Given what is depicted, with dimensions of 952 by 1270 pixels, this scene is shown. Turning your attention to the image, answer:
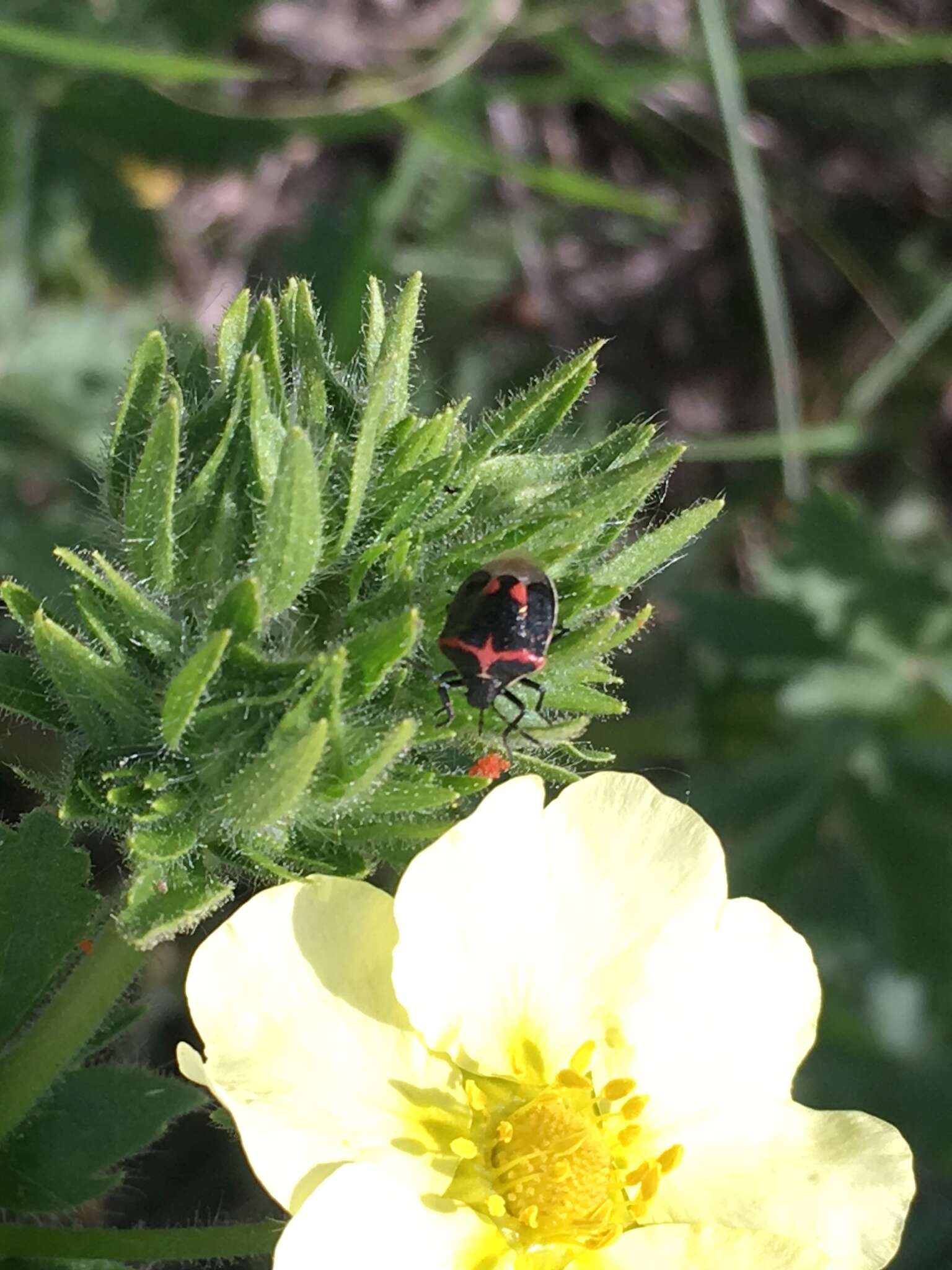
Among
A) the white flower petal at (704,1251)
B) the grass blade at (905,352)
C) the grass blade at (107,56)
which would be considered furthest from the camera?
the grass blade at (905,352)

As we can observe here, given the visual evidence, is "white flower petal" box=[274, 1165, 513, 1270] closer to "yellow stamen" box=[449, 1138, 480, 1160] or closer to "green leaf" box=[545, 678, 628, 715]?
"yellow stamen" box=[449, 1138, 480, 1160]

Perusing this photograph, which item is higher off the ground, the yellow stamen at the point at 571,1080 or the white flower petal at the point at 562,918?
the white flower petal at the point at 562,918

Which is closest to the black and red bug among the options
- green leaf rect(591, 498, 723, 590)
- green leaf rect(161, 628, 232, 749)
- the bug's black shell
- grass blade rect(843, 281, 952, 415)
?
the bug's black shell

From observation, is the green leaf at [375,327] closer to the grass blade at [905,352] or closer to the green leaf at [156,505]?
the green leaf at [156,505]

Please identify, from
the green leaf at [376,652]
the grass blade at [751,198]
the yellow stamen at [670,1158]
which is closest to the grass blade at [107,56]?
the grass blade at [751,198]

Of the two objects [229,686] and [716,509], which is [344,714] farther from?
[716,509]

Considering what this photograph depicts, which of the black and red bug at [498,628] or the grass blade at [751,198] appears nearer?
the black and red bug at [498,628]

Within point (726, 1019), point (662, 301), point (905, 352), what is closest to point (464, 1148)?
point (726, 1019)

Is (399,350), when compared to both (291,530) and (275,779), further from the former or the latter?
(275,779)
